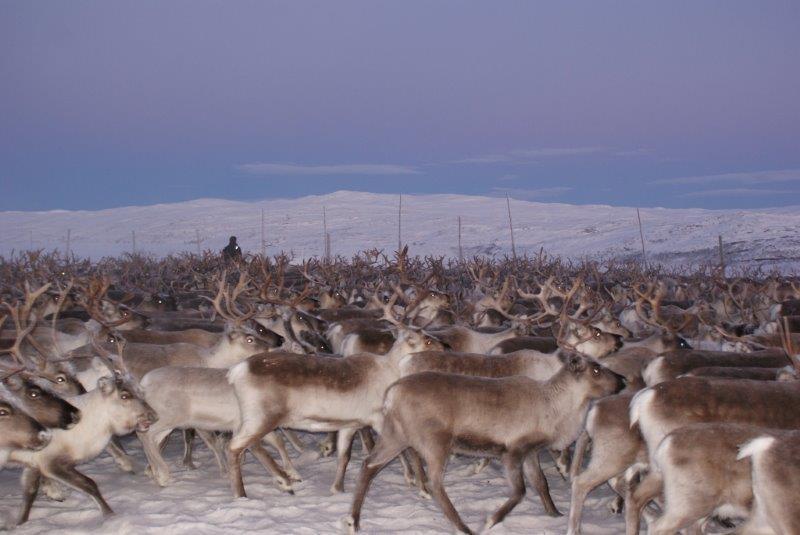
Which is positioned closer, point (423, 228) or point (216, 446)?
point (216, 446)

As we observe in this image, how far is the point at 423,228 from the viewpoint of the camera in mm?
48438

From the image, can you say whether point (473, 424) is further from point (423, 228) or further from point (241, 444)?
point (423, 228)

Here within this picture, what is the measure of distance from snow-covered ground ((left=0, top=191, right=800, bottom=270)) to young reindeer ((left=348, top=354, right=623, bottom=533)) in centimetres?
2478

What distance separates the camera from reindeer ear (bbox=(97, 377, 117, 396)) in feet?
19.3

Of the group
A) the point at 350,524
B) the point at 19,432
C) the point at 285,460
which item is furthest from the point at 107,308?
the point at 350,524

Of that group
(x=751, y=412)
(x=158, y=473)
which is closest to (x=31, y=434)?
(x=158, y=473)

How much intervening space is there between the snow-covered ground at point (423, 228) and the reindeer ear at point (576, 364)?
80.2 feet

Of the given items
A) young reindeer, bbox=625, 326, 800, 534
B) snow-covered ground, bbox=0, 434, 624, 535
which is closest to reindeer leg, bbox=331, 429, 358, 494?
snow-covered ground, bbox=0, 434, 624, 535

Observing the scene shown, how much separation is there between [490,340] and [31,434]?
16.2ft

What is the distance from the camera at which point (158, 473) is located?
6207 millimetres

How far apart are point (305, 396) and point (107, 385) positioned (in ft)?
4.57

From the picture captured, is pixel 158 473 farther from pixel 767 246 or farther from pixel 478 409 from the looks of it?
→ pixel 767 246

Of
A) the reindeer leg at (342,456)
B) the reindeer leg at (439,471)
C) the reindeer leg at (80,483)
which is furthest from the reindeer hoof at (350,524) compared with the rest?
the reindeer leg at (80,483)

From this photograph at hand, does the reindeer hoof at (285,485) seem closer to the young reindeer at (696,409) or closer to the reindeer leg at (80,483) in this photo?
the reindeer leg at (80,483)
